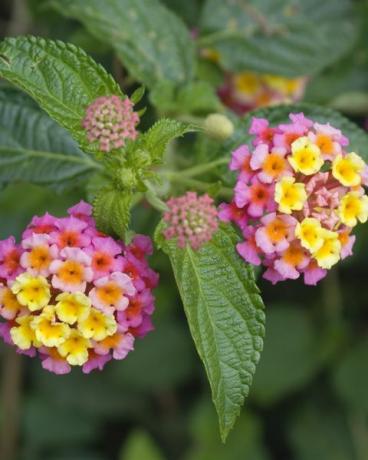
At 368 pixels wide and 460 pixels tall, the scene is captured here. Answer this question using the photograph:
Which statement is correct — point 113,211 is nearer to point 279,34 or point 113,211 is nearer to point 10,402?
point 279,34

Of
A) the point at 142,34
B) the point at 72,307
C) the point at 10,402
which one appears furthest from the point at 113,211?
the point at 10,402

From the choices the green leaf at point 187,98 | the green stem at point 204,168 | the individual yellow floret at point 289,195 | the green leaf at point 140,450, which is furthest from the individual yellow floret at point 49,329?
the green leaf at point 140,450

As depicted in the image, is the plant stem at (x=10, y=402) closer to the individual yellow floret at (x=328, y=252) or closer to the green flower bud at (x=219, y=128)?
the green flower bud at (x=219, y=128)

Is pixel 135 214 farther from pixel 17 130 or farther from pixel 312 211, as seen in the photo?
pixel 312 211

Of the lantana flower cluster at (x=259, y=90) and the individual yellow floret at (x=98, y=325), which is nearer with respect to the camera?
the individual yellow floret at (x=98, y=325)

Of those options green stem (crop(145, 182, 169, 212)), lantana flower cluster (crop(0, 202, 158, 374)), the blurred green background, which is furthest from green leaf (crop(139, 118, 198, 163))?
the blurred green background

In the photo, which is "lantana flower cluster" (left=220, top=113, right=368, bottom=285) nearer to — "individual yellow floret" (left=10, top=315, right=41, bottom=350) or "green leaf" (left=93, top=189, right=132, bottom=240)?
"green leaf" (left=93, top=189, right=132, bottom=240)
